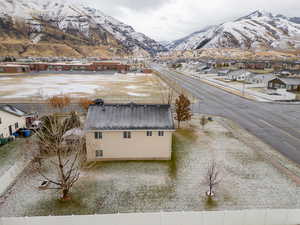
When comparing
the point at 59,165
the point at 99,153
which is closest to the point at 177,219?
the point at 59,165

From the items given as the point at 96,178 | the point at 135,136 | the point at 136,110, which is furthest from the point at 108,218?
the point at 136,110

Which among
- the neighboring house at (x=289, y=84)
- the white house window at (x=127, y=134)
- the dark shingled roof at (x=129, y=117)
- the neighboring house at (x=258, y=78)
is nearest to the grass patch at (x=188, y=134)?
the dark shingled roof at (x=129, y=117)

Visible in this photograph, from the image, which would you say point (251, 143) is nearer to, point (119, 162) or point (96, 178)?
point (119, 162)

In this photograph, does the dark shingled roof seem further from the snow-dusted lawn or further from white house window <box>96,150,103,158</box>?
the snow-dusted lawn

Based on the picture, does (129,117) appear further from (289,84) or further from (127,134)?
(289,84)

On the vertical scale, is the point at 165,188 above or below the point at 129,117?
below

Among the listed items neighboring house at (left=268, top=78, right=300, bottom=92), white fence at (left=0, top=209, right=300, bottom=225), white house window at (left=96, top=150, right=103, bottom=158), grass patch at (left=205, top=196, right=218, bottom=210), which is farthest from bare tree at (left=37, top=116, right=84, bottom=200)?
neighboring house at (left=268, top=78, right=300, bottom=92)
